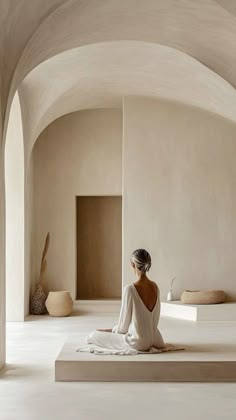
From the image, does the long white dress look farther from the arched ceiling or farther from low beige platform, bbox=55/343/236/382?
the arched ceiling

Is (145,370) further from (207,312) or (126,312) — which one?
(207,312)

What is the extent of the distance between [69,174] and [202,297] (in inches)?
171

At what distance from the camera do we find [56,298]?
14.2m

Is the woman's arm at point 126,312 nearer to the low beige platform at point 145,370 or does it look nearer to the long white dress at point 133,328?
the long white dress at point 133,328

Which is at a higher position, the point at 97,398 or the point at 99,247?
the point at 99,247

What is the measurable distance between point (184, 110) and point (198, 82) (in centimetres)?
250

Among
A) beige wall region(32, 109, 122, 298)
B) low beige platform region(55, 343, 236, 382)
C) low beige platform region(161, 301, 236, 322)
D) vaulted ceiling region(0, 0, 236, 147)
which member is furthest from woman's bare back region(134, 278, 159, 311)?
beige wall region(32, 109, 122, 298)

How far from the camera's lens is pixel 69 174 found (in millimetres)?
15945

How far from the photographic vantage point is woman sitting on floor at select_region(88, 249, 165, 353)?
815cm

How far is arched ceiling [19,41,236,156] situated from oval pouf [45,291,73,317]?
9.94 ft

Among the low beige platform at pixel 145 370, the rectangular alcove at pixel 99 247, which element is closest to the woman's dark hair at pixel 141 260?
the low beige platform at pixel 145 370

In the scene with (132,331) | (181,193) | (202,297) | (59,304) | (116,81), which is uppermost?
(116,81)

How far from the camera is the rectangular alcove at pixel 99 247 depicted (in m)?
16.9

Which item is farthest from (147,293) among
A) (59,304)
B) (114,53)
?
(59,304)
